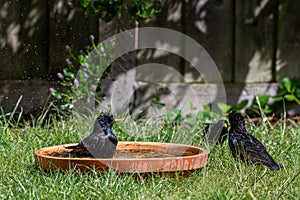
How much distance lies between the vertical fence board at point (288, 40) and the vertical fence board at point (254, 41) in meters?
0.08

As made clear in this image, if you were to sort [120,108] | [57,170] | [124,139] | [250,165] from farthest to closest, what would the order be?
[120,108], [124,139], [250,165], [57,170]

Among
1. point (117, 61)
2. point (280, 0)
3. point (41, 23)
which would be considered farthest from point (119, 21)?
point (280, 0)

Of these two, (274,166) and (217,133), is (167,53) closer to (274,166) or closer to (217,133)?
(217,133)

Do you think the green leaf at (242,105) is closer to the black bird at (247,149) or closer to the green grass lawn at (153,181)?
the green grass lawn at (153,181)

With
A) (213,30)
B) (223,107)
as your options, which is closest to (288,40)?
(213,30)

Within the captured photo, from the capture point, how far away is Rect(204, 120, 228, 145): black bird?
357 cm

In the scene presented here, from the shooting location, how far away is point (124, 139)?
12.6ft

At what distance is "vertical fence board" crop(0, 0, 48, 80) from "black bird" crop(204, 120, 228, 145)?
175 cm

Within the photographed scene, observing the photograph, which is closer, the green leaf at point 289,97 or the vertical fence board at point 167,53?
the vertical fence board at point 167,53

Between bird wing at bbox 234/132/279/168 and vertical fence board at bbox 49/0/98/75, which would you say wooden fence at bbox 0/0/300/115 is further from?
bird wing at bbox 234/132/279/168

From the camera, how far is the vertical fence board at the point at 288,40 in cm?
550

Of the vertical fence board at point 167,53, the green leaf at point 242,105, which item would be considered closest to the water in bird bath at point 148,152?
the vertical fence board at point 167,53

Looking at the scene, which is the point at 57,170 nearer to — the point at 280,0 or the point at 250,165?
the point at 250,165

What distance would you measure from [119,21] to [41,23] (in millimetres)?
620
